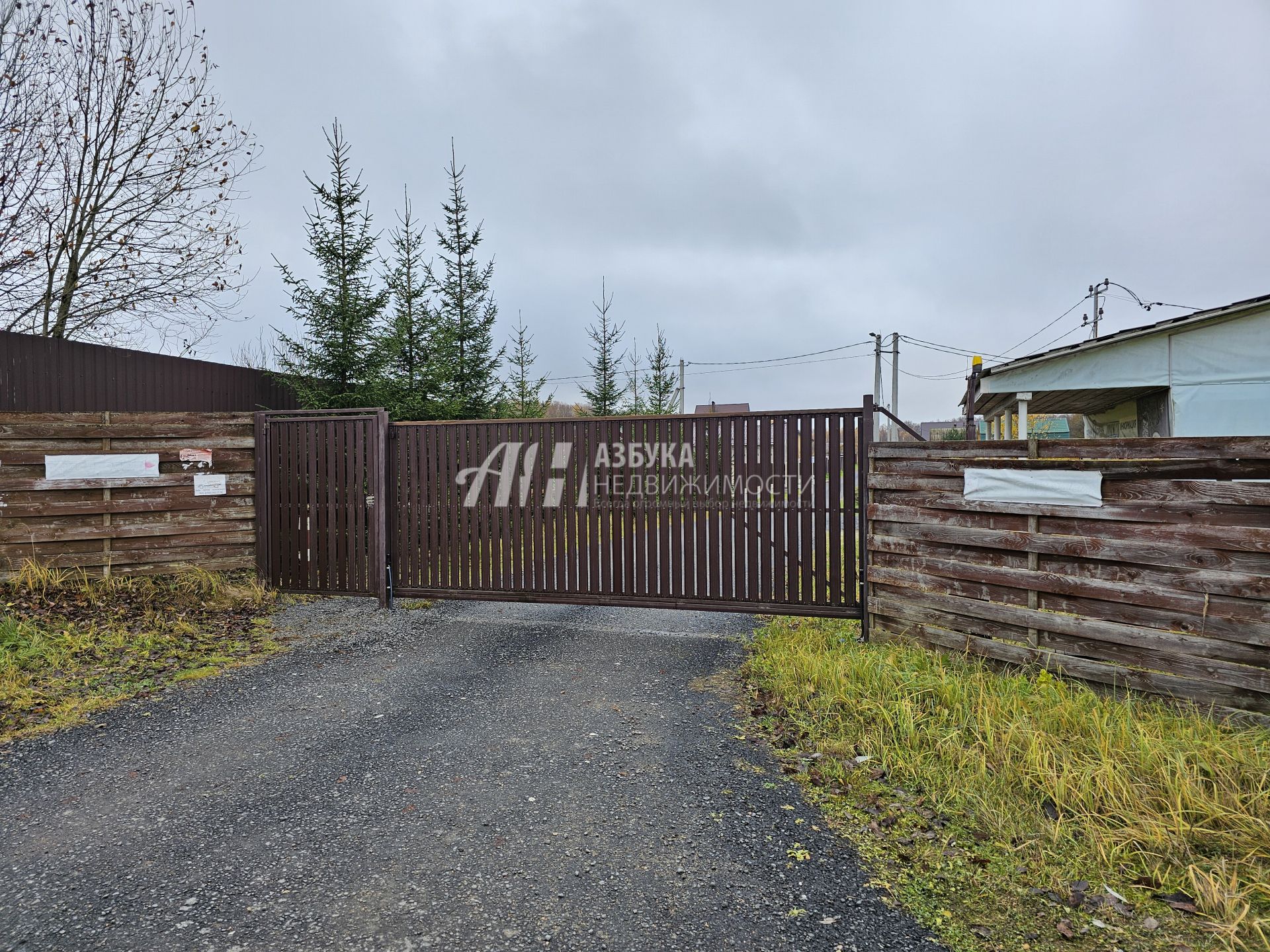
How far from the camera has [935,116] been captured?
36.3 feet

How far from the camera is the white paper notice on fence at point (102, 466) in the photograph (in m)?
6.06

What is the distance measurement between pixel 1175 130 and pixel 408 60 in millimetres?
13410

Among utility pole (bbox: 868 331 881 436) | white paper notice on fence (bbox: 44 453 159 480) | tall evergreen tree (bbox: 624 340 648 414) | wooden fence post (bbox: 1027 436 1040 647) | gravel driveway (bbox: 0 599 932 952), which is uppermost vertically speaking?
utility pole (bbox: 868 331 881 436)

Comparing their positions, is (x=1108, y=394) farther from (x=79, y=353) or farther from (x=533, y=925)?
(x=79, y=353)

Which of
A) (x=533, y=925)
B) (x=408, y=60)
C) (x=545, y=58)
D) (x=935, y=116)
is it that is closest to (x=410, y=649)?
(x=533, y=925)

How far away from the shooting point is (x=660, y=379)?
1525cm

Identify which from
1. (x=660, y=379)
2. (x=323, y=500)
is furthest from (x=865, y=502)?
(x=660, y=379)

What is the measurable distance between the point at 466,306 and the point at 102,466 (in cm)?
579

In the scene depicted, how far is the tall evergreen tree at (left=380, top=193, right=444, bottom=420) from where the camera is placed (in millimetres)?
8641

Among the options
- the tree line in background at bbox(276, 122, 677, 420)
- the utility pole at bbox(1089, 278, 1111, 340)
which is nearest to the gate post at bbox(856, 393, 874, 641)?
the tree line in background at bbox(276, 122, 677, 420)

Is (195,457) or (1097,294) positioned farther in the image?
(1097,294)

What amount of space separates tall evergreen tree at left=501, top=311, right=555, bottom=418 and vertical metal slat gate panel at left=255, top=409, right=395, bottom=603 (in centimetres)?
514

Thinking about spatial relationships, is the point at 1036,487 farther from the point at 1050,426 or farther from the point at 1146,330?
the point at 1050,426

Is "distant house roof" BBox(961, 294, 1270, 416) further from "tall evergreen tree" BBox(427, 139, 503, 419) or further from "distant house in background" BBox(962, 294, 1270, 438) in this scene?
"tall evergreen tree" BBox(427, 139, 503, 419)
